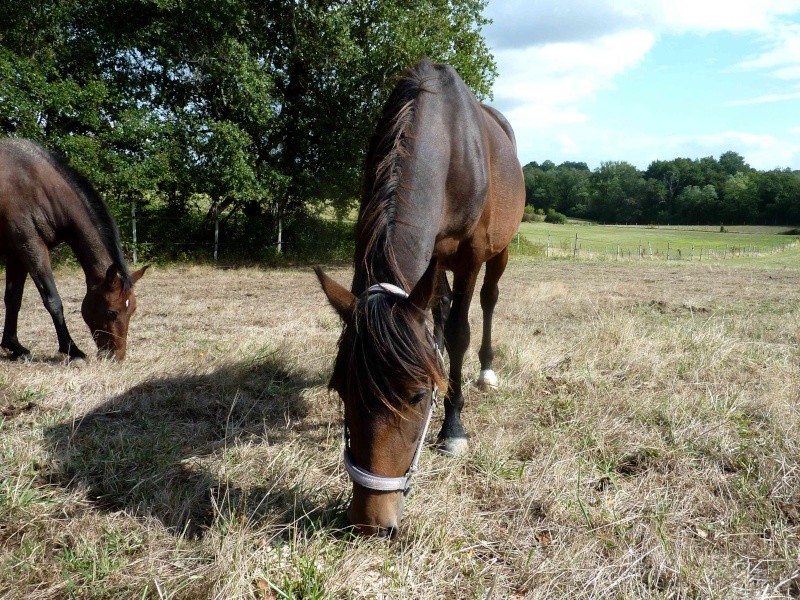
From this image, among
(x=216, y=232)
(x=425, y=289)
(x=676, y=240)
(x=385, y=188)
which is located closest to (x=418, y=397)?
(x=425, y=289)

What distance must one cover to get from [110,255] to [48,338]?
1718mm

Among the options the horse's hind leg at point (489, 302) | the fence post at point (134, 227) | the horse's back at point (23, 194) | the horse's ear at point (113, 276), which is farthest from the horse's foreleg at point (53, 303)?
the fence post at point (134, 227)

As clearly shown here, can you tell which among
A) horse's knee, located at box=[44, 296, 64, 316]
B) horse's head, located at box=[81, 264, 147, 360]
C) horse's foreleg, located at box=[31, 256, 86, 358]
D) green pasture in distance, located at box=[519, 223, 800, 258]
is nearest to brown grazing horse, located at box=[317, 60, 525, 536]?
horse's head, located at box=[81, 264, 147, 360]

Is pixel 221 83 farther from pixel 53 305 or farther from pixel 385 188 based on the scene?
pixel 385 188

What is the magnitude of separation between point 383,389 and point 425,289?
437 millimetres

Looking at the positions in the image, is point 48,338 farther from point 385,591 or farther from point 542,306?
point 542,306

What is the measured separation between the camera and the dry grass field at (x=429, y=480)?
2094 mm

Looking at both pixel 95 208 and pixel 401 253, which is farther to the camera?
pixel 95 208

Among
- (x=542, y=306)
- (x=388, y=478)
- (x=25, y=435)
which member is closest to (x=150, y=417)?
(x=25, y=435)

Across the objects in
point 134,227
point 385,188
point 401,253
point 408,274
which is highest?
point 134,227

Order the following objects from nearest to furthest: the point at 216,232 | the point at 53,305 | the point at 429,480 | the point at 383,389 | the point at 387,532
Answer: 1. the point at 383,389
2. the point at 387,532
3. the point at 429,480
4. the point at 53,305
5. the point at 216,232

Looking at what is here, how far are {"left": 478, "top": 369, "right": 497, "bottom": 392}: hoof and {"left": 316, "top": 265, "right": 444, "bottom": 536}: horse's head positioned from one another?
236 cm

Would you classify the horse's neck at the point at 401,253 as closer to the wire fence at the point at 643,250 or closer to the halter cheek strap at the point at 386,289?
the halter cheek strap at the point at 386,289

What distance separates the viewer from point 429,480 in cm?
290
